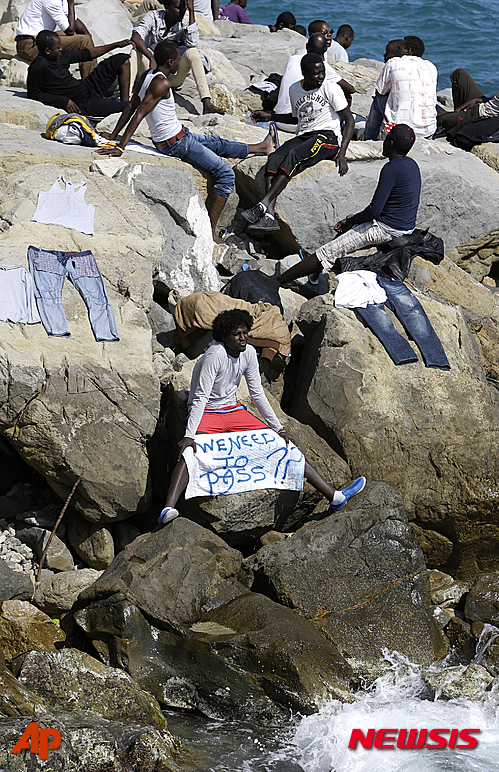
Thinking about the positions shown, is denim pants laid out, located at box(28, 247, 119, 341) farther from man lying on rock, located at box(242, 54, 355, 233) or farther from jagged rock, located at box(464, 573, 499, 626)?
jagged rock, located at box(464, 573, 499, 626)

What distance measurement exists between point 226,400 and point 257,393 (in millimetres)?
264

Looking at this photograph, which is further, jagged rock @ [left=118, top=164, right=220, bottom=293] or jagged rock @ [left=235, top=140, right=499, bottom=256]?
jagged rock @ [left=235, top=140, right=499, bottom=256]

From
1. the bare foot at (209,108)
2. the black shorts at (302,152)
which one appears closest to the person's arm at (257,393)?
the black shorts at (302,152)

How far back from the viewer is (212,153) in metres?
9.37

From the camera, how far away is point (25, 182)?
7.98m

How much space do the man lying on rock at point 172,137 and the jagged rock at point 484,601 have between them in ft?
17.2

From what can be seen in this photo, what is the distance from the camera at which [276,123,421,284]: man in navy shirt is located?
7.81 meters

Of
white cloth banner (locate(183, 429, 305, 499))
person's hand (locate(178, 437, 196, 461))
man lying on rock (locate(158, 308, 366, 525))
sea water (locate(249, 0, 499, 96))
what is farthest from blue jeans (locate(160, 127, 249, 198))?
sea water (locate(249, 0, 499, 96))

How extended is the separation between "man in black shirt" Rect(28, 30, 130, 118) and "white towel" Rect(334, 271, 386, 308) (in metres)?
4.96

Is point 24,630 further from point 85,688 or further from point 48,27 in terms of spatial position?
point 48,27

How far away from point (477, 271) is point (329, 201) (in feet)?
7.64

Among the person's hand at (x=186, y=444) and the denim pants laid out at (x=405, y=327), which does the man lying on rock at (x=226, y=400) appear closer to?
the person's hand at (x=186, y=444)

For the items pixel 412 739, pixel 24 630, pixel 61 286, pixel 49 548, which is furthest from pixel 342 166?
pixel 412 739

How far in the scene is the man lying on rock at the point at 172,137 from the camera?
28.1 feet
